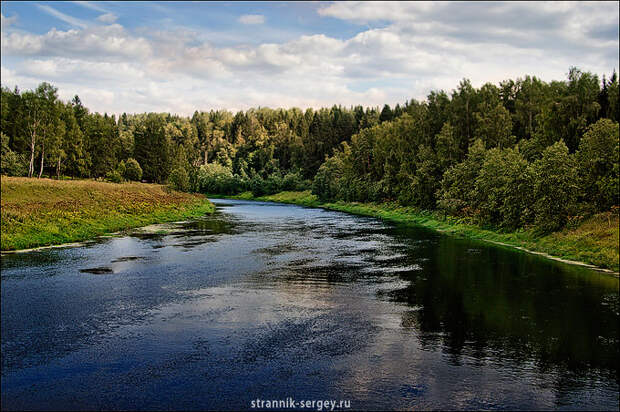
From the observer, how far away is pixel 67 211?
51.7 m

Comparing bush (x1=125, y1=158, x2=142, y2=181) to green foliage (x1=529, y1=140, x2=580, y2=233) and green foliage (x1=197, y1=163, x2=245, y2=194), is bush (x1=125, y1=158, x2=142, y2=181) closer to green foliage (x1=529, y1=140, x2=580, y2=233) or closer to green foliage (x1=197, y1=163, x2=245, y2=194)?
green foliage (x1=197, y1=163, x2=245, y2=194)

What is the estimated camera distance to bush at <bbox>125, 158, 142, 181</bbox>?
129 metres

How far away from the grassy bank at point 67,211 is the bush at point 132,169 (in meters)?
45.0

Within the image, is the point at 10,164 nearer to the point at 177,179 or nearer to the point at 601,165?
the point at 177,179

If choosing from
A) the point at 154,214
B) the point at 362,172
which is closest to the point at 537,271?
the point at 154,214

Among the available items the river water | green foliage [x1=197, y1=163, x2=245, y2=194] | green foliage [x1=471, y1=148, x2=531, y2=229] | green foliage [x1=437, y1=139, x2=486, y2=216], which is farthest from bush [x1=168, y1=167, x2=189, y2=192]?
the river water

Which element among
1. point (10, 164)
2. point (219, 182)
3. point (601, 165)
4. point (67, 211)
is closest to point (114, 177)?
point (10, 164)

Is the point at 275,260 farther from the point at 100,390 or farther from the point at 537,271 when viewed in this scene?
the point at 100,390

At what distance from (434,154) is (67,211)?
205 ft

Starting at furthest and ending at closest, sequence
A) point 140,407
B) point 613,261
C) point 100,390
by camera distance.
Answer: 1. point 613,261
2. point 100,390
3. point 140,407

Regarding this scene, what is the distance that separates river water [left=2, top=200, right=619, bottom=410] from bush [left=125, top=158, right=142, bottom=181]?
95.3 m

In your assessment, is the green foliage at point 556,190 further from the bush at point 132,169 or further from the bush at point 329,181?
the bush at point 132,169

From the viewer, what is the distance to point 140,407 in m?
14.5

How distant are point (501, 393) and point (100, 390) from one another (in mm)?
12863
